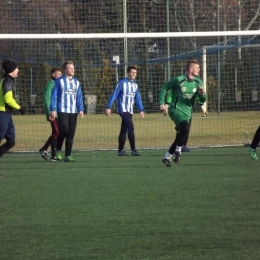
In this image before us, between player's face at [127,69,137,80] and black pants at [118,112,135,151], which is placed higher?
player's face at [127,69,137,80]

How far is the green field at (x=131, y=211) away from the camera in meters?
7.19

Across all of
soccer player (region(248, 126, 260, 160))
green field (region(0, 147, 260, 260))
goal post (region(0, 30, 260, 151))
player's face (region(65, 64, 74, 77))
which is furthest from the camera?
goal post (region(0, 30, 260, 151))

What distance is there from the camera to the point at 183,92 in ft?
48.6

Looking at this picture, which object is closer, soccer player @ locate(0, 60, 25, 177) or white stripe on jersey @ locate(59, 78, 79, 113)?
soccer player @ locate(0, 60, 25, 177)

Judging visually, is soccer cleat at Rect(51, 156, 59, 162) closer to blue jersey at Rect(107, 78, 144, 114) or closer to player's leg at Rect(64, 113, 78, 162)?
player's leg at Rect(64, 113, 78, 162)

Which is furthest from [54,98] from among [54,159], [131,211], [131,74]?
[131,211]

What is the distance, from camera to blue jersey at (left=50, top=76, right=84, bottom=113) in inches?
647

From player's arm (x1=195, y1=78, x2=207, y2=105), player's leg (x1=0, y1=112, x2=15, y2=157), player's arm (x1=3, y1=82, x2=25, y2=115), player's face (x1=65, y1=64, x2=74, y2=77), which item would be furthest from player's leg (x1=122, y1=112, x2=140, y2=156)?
player's arm (x1=3, y1=82, x2=25, y2=115)

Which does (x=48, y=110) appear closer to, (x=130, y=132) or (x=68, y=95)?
(x=68, y=95)

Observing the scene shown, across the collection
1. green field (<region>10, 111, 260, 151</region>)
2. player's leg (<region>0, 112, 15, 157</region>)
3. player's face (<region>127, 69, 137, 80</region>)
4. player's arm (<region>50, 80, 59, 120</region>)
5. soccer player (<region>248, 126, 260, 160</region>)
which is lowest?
green field (<region>10, 111, 260, 151</region>)

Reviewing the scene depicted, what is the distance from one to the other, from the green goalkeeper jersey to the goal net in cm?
610

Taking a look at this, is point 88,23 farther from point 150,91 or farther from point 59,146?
point 59,146

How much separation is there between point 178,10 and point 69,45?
10.8 feet

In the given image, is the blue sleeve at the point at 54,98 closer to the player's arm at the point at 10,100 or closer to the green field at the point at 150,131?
the player's arm at the point at 10,100
